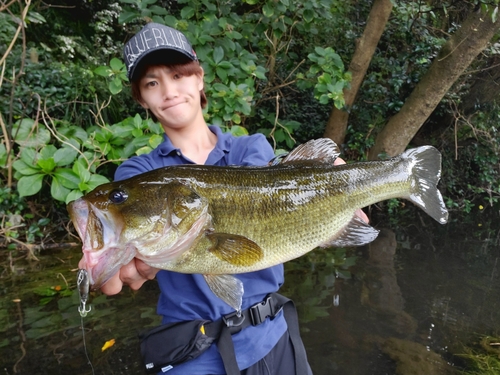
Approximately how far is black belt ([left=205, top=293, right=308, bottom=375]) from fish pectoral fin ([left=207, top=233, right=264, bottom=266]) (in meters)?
0.33

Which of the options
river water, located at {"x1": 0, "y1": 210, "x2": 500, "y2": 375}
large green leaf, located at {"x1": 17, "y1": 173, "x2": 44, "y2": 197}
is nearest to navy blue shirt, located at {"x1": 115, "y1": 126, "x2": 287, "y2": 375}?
river water, located at {"x1": 0, "y1": 210, "x2": 500, "y2": 375}

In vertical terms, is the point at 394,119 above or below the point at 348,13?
below

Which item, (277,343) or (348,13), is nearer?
(277,343)

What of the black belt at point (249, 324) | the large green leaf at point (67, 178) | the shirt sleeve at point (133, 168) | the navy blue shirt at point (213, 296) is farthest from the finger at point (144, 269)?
the large green leaf at point (67, 178)

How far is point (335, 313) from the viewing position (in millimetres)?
4293

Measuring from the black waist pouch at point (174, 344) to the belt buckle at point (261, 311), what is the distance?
23cm

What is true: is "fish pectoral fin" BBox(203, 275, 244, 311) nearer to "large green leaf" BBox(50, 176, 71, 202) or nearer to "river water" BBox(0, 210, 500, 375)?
"river water" BBox(0, 210, 500, 375)

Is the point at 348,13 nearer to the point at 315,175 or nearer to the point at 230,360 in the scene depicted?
the point at 315,175

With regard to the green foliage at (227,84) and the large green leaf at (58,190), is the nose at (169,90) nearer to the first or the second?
the green foliage at (227,84)

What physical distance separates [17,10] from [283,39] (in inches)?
190

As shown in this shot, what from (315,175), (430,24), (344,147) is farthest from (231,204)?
(430,24)

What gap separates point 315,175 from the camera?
190 cm

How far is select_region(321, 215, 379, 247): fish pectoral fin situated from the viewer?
6.25ft

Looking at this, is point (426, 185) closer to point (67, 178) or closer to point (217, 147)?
point (217, 147)
